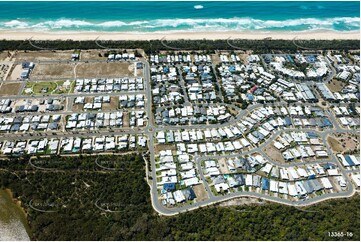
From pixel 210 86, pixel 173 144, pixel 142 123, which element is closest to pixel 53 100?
pixel 142 123

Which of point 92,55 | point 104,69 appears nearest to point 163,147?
point 104,69

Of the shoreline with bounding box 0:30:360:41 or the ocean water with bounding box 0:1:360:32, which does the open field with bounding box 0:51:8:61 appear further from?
the ocean water with bounding box 0:1:360:32

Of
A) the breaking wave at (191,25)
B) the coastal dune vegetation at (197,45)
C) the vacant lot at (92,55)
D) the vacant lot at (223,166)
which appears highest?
the breaking wave at (191,25)

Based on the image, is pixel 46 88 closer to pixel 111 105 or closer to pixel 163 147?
pixel 111 105

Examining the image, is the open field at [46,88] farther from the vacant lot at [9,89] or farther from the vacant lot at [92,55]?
the vacant lot at [92,55]

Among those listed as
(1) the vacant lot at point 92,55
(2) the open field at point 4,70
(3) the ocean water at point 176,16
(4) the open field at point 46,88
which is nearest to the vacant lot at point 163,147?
(4) the open field at point 46,88

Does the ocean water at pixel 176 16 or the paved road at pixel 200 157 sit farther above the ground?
the ocean water at pixel 176 16
